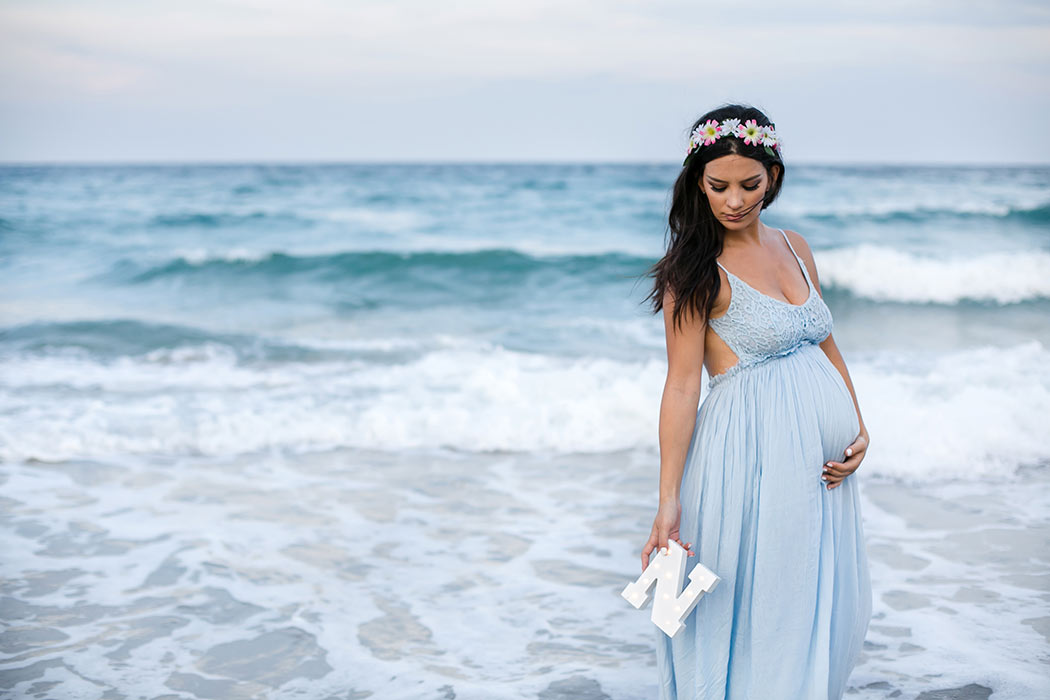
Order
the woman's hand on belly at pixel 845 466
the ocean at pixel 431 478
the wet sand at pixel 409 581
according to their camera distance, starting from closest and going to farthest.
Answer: the woman's hand on belly at pixel 845 466, the wet sand at pixel 409 581, the ocean at pixel 431 478

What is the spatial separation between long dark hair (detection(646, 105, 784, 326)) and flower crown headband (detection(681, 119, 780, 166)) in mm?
11

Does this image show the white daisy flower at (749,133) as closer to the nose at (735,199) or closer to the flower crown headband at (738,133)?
the flower crown headband at (738,133)

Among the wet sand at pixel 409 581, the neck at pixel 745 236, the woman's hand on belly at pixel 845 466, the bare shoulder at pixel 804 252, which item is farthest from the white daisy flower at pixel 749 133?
the wet sand at pixel 409 581

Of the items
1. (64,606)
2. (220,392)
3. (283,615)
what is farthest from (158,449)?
(283,615)

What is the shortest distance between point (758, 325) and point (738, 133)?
48cm

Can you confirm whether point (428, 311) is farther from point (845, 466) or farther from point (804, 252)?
point (845, 466)

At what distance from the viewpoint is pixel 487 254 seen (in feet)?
48.8

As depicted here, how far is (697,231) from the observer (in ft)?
7.72

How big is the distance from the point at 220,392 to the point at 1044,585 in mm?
6317

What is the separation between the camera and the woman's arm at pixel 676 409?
7.52 feet

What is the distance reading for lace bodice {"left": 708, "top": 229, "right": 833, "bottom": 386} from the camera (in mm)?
2287

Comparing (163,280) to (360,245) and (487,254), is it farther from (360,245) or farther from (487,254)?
(487,254)

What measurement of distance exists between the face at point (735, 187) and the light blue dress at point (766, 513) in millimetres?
156

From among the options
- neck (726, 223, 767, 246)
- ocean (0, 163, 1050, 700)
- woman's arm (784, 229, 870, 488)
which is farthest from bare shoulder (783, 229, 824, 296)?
ocean (0, 163, 1050, 700)
